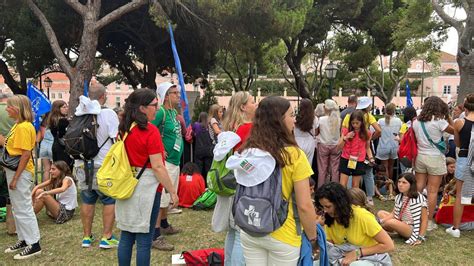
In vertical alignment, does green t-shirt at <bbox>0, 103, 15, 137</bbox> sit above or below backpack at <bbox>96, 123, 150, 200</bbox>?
above

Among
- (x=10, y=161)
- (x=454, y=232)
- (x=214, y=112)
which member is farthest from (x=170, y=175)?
(x=454, y=232)

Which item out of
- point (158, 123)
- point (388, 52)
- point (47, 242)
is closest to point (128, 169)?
point (158, 123)

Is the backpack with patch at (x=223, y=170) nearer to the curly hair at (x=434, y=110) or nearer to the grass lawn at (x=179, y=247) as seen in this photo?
the grass lawn at (x=179, y=247)

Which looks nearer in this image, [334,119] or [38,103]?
[334,119]

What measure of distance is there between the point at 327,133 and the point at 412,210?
180cm

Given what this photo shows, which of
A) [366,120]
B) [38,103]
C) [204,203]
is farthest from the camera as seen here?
[38,103]

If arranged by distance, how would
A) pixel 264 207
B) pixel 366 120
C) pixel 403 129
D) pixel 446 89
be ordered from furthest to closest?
pixel 446 89, pixel 403 129, pixel 366 120, pixel 264 207

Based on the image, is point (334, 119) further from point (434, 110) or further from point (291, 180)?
point (291, 180)

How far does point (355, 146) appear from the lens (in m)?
5.81

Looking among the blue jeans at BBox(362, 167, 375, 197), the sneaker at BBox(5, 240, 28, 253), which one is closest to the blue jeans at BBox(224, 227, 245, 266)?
the sneaker at BBox(5, 240, 28, 253)

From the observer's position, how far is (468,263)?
4.27 metres

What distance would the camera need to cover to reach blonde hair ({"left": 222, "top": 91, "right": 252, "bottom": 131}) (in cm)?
321

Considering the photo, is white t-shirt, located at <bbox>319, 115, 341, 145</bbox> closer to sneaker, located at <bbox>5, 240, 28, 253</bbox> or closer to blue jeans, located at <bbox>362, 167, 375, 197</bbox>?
blue jeans, located at <bbox>362, 167, 375, 197</bbox>

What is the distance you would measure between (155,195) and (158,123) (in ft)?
3.64
